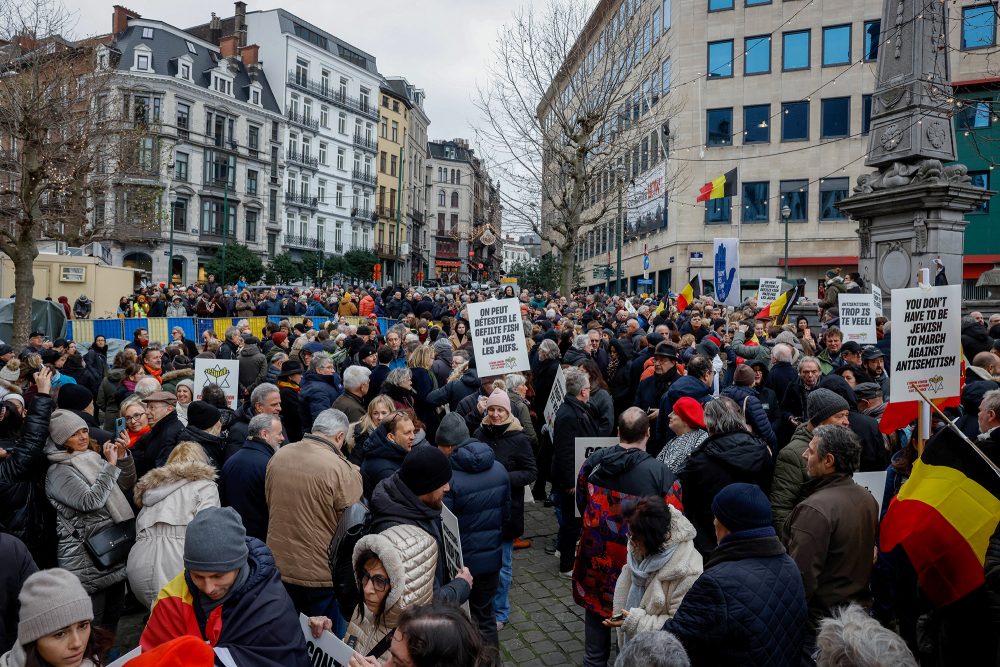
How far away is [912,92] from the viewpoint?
559 inches

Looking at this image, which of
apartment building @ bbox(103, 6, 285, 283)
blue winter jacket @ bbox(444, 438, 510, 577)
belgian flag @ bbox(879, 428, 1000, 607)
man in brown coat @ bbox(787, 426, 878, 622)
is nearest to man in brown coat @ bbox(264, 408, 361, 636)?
blue winter jacket @ bbox(444, 438, 510, 577)

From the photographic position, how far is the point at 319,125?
67.9 meters

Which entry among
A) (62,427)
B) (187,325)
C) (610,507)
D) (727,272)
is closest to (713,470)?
(610,507)

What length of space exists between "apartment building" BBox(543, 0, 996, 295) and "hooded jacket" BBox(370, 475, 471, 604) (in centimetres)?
3332

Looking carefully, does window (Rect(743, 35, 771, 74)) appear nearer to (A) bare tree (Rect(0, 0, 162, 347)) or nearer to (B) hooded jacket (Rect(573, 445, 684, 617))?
(A) bare tree (Rect(0, 0, 162, 347))

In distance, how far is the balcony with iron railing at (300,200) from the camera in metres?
64.9

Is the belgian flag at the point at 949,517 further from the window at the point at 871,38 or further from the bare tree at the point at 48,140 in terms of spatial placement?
the window at the point at 871,38

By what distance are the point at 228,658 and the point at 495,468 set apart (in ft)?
7.52

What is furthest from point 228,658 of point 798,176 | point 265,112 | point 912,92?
point 265,112

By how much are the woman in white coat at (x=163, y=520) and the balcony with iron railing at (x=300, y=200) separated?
210 ft

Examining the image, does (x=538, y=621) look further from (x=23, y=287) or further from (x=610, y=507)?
(x=23, y=287)

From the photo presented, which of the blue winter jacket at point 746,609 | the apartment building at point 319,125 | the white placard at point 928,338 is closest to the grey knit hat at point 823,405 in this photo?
the white placard at point 928,338

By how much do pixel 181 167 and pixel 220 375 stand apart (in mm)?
53134

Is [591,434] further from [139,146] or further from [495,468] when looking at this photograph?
[139,146]
